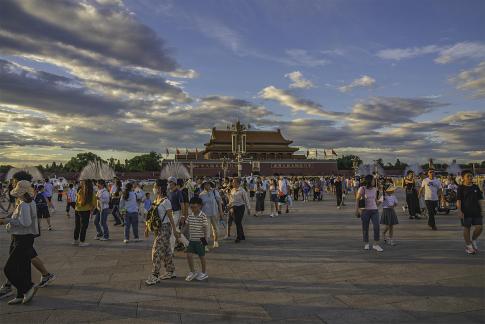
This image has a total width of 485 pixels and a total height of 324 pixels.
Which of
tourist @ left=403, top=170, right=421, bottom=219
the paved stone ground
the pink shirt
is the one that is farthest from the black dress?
the pink shirt

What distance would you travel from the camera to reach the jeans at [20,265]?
4.75 m

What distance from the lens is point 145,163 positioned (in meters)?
86.8

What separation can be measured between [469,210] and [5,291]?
25.5ft

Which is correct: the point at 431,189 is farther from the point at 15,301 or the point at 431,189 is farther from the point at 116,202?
the point at 116,202

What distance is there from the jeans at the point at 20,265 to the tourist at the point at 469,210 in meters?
7.26

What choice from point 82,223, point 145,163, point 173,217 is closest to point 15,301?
point 173,217

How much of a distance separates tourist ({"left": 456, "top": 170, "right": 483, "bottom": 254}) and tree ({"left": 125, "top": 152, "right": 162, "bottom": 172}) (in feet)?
266

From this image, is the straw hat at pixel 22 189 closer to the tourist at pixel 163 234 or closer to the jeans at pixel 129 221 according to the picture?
the tourist at pixel 163 234

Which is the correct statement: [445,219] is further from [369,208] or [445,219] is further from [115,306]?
[115,306]

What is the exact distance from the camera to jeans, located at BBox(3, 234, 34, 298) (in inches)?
187

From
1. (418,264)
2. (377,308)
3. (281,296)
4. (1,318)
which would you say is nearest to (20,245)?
(1,318)

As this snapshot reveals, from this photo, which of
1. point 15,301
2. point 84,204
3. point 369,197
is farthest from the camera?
point 84,204

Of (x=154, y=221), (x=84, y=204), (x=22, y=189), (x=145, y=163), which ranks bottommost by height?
(x=154, y=221)

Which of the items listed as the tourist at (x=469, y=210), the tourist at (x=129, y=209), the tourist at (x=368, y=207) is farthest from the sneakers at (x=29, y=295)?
the tourist at (x=469, y=210)
